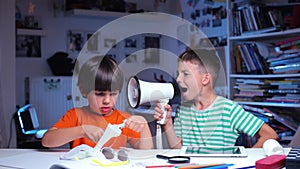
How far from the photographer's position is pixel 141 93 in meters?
0.89

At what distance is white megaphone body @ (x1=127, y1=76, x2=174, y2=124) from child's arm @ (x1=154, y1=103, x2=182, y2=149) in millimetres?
11

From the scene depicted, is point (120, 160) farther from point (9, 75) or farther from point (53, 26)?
point (53, 26)

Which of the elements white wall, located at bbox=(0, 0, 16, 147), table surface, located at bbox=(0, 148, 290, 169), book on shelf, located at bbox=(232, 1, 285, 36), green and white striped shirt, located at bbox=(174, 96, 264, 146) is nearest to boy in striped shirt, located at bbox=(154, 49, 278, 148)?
green and white striped shirt, located at bbox=(174, 96, 264, 146)

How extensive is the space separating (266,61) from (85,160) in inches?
70.4

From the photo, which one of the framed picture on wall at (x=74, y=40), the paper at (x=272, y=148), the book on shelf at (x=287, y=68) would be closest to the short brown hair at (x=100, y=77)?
the paper at (x=272, y=148)

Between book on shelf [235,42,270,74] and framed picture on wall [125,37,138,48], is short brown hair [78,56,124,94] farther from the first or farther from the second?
framed picture on wall [125,37,138,48]

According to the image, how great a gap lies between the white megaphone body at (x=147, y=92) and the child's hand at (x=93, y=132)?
13 cm

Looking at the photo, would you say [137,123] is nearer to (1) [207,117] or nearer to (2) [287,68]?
(1) [207,117]

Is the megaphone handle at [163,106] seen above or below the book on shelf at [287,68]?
below

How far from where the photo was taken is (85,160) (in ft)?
3.07

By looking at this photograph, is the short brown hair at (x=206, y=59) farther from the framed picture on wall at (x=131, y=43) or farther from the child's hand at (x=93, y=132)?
the framed picture on wall at (x=131, y=43)

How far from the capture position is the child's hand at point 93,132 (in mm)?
1016

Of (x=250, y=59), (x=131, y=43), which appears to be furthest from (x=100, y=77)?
(x=131, y=43)

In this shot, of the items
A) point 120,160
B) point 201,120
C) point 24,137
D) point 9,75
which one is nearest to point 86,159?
point 120,160
